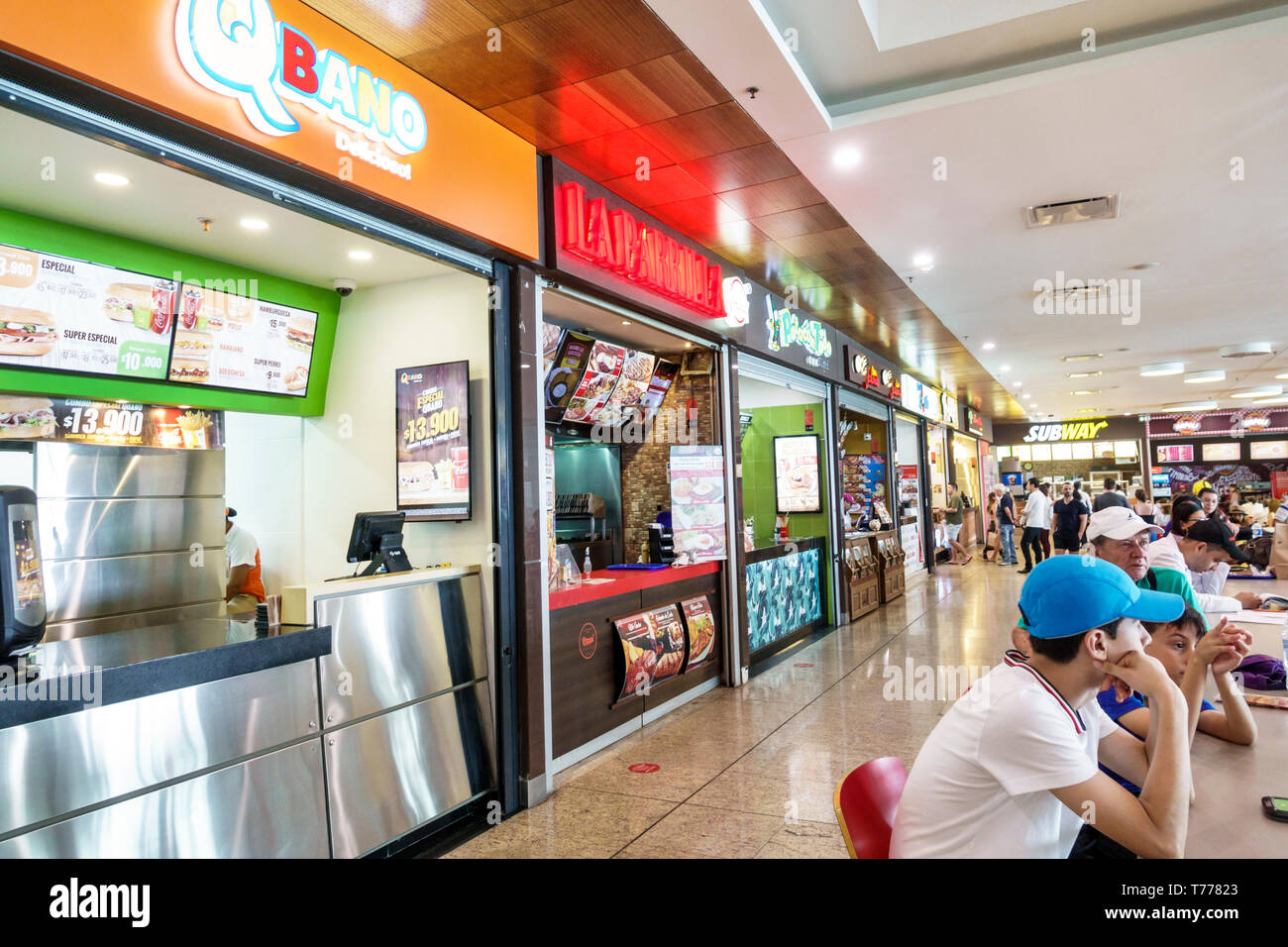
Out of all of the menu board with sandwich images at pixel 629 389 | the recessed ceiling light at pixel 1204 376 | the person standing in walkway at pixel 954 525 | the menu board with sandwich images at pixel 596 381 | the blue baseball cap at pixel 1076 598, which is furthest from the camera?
the person standing in walkway at pixel 954 525

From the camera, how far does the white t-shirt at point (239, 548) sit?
561cm

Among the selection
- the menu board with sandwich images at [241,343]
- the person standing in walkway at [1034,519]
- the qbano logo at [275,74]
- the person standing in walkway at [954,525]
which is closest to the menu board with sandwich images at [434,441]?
the menu board with sandwich images at [241,343]

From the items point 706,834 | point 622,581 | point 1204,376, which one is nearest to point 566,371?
point 622,581

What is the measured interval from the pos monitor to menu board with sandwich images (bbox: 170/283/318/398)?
4.57 ft

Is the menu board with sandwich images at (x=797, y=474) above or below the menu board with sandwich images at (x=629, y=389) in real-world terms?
below

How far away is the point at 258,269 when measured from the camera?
4543 millimetres

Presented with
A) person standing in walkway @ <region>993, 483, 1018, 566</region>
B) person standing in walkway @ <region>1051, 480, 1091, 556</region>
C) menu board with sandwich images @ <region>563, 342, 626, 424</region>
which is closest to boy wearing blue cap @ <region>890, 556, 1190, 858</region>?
menu board with sandwich images @ <region>563, 342, 626, 424</region>

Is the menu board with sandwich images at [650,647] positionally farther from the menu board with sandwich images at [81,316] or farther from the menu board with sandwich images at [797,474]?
the menu board with sandwich images at [797,474]

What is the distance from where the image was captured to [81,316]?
12.8ft

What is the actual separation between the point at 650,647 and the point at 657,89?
3510 millimetres

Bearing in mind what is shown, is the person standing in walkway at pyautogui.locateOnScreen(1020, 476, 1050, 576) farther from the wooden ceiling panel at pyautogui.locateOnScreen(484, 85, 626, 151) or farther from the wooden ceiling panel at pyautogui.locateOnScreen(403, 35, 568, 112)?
the wooden ceiling panel at pyautogui.locateOnScreen(403, 35, 568, 112)

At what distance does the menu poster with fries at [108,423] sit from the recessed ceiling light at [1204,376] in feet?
57.0
